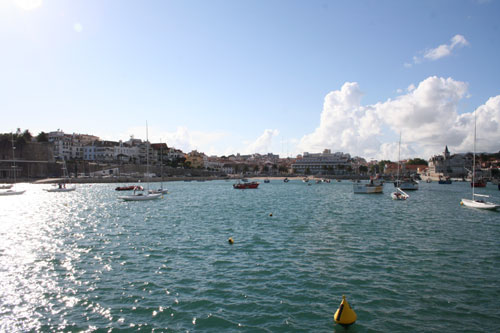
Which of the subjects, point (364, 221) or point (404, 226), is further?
point (364, 221)

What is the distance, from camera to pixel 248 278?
12250 mm

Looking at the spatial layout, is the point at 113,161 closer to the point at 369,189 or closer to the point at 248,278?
the point at 369,189

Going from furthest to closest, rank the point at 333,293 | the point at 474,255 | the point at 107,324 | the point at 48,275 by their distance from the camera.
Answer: the point at 474,255
the point at 48,275
the point at 333,293
the point at 107,324

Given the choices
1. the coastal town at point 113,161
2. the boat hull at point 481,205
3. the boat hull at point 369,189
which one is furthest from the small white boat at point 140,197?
the boat hull at point 481,205

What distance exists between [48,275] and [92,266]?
5.30 feet

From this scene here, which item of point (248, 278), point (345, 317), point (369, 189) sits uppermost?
point (369, 189)

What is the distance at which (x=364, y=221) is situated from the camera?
26453 millimetres

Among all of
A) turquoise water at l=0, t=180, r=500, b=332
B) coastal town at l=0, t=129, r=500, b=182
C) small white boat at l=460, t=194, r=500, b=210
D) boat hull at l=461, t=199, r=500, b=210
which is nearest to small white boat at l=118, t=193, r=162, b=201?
turquoise water at l=0, t=180, r=500, b=332

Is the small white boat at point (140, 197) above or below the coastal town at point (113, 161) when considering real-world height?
below

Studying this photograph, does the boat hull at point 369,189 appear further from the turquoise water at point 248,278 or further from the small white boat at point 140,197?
the turquoise water at point 248,278

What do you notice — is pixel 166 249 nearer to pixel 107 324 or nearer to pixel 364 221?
pixel 107 324

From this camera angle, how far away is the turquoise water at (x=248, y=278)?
8.85 m

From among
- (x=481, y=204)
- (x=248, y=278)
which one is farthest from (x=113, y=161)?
(x=248, y=278)

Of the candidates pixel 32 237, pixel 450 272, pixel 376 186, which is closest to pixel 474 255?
pixel 450 272
